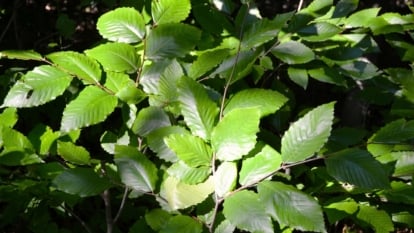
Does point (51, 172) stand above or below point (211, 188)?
below

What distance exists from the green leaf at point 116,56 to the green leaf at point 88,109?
67 mm

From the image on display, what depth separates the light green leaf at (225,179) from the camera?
0.85 metres

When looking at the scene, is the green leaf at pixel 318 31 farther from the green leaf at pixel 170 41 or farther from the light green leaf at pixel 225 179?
the light green leaf at pixel 225 179

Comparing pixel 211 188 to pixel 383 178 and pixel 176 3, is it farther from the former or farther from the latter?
pixel 176 3

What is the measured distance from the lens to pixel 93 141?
1.67 meters

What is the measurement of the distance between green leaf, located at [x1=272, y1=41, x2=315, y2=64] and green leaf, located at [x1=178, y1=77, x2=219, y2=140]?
1.24ft

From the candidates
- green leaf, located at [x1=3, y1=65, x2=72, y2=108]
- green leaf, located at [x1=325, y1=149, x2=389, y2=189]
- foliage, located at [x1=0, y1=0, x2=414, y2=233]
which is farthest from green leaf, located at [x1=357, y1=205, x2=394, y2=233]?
green leaf, located at [x1=3, y1=65, x2=72, y2=108]

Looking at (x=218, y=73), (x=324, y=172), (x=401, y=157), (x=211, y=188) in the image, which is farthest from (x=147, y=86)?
(x=401, y=157)

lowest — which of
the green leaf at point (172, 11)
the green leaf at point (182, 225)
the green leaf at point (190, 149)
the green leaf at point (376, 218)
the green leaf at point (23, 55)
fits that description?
the green leaf at point (376, 218)

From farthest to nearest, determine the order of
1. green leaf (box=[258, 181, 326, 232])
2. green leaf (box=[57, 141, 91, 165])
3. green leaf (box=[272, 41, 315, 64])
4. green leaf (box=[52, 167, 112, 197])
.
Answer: green leaf (box=[272, 41, 315, 64]) < green leaf (box=[57, 141, 91, 165]) < green leaf (box=[52, 167, 112, 197]) < green leaf (box=[258, 181, 326, 232])

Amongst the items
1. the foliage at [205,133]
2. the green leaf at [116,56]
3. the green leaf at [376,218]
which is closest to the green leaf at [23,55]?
the foliage at [205,133]

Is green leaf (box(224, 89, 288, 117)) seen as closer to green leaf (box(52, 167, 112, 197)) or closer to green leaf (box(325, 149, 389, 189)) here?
green leaf (box(325, 149, 389, 189))

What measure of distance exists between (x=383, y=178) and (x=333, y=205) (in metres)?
0.25

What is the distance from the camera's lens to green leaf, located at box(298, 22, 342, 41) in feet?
4.00
